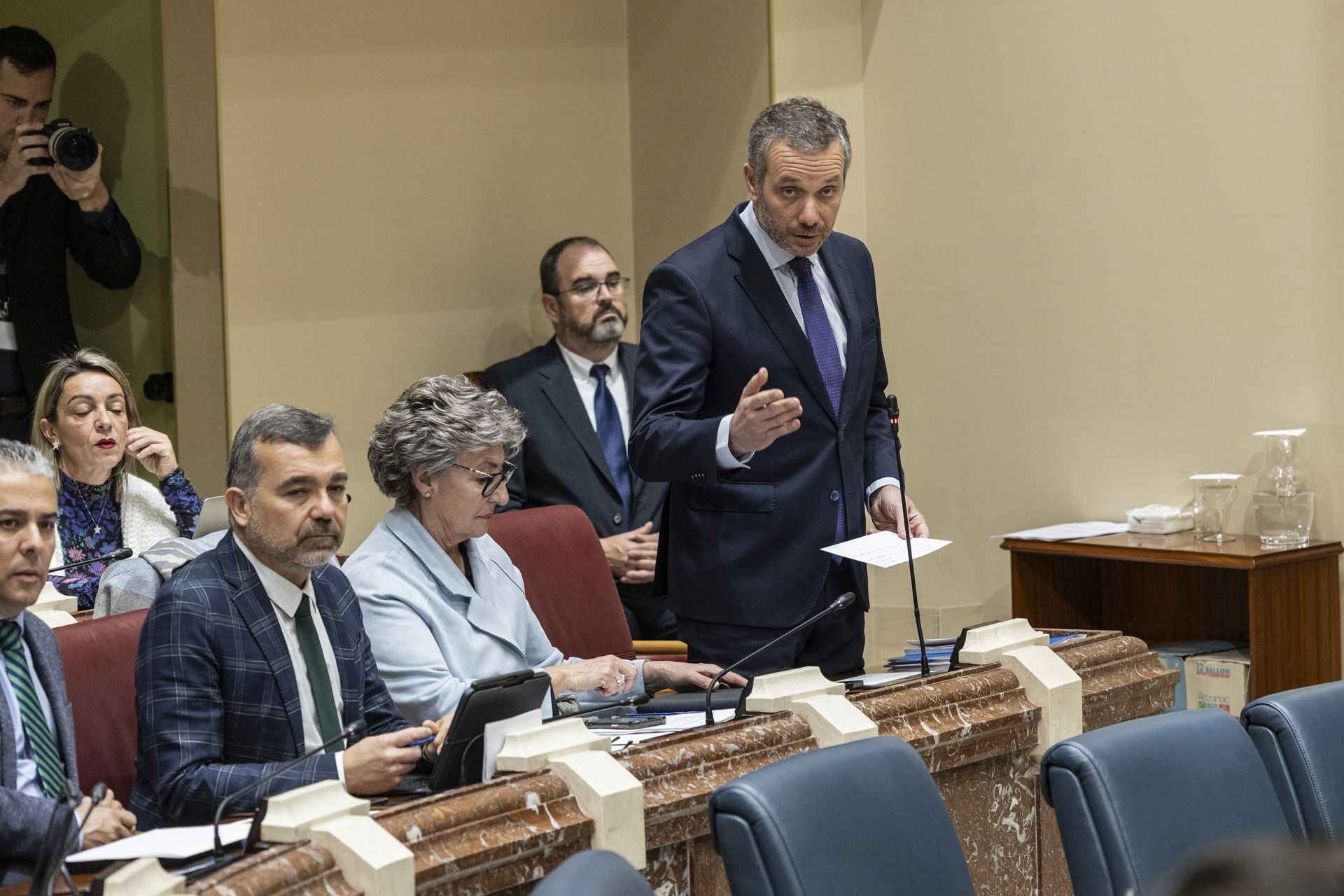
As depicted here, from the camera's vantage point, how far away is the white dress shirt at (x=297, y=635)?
2.24 metres

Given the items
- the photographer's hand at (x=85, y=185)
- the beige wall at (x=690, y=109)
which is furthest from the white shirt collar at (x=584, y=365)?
the photographer's hand at (x=85, y=185)

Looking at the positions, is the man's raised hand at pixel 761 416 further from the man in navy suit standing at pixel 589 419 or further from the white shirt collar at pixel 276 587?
the man in navy suit standing at pixel 589 419

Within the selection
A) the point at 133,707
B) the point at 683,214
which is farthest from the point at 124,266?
the point at 133,707

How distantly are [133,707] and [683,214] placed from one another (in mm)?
3461

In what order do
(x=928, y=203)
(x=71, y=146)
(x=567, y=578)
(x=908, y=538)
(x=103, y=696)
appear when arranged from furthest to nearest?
(x=928, y=203), (x=71, y=146), (x=567, y=578), (x=103, y=696), (x=908, y=538)

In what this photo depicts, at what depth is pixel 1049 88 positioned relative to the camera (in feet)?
15.8

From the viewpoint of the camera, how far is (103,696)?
2.51 metres

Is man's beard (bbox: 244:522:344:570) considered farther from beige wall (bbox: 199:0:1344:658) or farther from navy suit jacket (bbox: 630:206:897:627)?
beige wall (bbox: 199:0:1344:658)

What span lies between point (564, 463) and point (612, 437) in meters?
0.20

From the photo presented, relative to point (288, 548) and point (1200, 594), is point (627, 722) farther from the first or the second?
point (1200, 594)

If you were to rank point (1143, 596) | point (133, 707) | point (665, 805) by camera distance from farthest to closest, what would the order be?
point (1143, 596) < point (133, 707) < point (665, 805)

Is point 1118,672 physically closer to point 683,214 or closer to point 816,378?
point 816,378

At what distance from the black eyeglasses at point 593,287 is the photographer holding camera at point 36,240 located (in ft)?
4.58

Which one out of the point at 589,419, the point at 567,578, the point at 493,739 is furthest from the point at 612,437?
the point at 493,739
